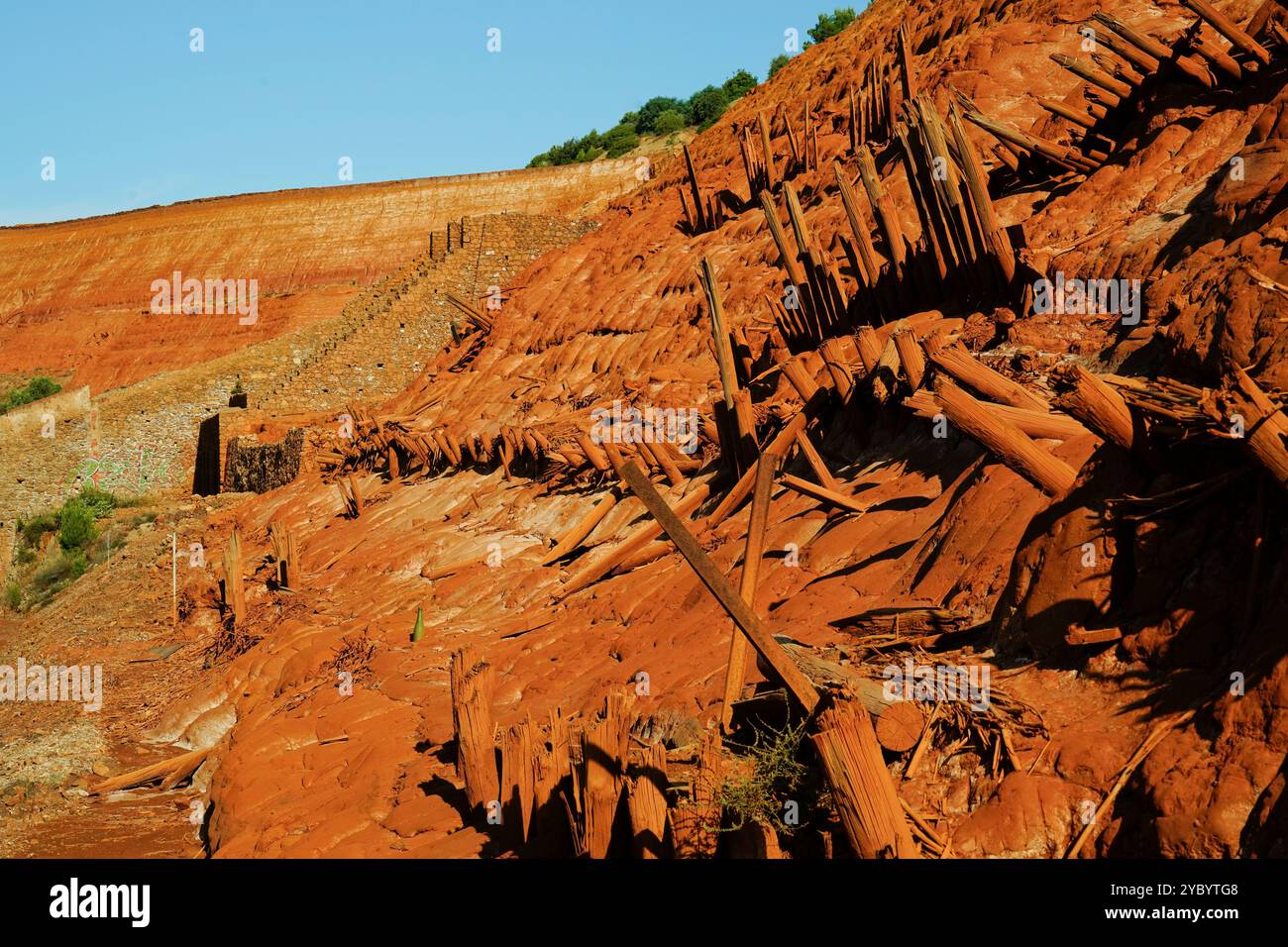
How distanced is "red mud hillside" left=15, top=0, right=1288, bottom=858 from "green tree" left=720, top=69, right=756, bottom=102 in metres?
39.1

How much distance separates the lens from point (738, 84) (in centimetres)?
5844

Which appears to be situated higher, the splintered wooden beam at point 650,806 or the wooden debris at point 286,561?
the wooden debris at point 286,561

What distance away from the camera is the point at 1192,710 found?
4250 mm

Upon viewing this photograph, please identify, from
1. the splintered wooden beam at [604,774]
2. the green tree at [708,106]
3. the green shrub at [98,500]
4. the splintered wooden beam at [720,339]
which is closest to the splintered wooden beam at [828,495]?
the splintered wooden beam at [720,339]

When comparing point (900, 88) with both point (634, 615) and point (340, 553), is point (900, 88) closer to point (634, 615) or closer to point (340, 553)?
point (340, 553)

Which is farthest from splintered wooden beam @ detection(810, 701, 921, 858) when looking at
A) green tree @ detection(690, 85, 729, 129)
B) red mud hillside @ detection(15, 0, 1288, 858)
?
green tree @ detection(690, 85, 729, 129)

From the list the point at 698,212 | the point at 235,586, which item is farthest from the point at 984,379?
the point at 698,212

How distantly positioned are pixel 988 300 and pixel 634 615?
4.03 m

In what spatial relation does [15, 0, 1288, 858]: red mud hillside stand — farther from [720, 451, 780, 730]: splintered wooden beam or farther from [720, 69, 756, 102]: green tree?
[720, 69, 756, 102]: green tree

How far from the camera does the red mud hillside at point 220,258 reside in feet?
164

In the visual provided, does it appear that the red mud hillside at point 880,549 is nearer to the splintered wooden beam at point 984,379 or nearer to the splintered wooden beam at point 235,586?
the splintered wooden beam at point 984,379

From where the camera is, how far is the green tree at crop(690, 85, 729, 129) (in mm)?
56594

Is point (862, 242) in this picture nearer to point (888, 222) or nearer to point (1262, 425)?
point (888, 222)

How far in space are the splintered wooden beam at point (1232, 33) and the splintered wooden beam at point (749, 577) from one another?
22.2ft
